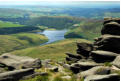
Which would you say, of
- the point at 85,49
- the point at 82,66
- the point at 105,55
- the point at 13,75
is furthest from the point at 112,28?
the point at 13,75

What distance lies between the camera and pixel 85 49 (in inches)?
1938

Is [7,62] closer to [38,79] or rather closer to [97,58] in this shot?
[38,79]

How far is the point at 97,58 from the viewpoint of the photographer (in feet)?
117

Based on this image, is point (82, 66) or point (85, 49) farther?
point (85, 49)

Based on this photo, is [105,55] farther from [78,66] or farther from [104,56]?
[78,66]

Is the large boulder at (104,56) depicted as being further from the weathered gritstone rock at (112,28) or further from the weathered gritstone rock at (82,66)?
the weathered gritstone rock at (112,28)

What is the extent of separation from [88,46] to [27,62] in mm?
19695

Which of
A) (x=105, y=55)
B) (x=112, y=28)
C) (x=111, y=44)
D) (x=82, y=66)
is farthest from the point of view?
(x=112, y=28)

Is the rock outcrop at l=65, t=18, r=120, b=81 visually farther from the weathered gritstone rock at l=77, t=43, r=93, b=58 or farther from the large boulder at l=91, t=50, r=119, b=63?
the weathered gritstone rock at l=77, t=43, r=93, b=58

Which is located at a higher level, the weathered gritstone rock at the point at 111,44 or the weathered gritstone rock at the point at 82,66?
the weathered gritstone rock at the point at 111,44

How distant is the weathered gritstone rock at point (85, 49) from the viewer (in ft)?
159

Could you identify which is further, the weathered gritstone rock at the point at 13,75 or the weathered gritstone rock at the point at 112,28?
the weathered gritstone rock at the point at 112,28

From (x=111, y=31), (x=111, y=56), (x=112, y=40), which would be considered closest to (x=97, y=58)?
(x=111, y=56)

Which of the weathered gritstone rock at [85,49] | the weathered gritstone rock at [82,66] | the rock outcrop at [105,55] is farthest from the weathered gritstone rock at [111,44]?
the weathered gritstone rock at [85,49]
